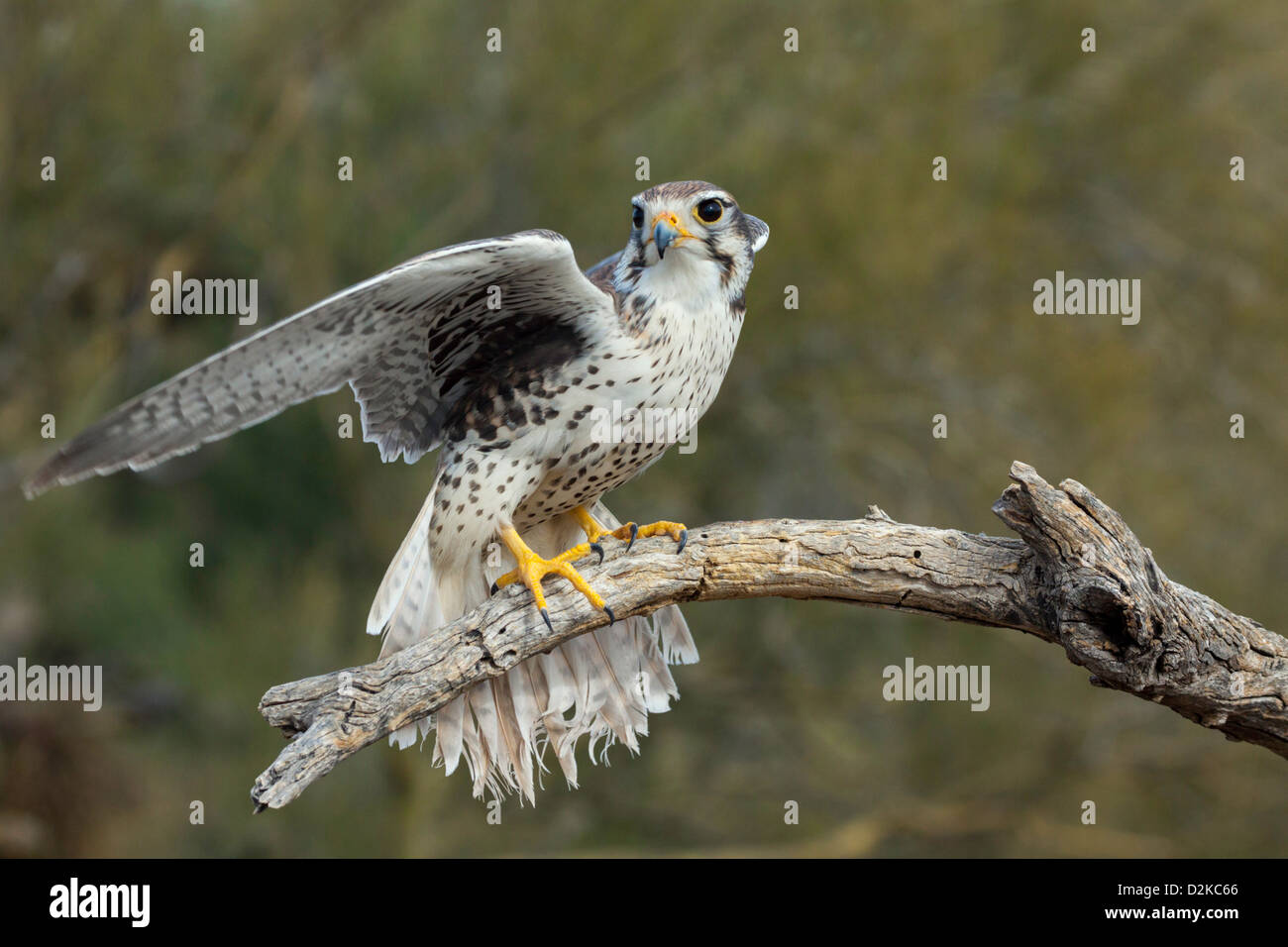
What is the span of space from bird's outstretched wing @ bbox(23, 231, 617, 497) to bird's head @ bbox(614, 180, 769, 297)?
16 centimetres

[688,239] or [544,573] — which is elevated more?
[688,239]

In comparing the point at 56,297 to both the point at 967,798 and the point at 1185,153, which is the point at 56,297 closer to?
the point at 967,798

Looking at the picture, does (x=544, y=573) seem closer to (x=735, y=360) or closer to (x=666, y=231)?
(x=666, y=231)

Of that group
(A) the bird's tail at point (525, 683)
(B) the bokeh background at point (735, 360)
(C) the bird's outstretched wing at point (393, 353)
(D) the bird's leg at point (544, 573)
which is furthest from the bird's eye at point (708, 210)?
(B) the bokeh background at point (735, 360)

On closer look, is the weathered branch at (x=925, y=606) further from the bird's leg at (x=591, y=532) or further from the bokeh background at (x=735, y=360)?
the bokeh background at (x=735, y=360)

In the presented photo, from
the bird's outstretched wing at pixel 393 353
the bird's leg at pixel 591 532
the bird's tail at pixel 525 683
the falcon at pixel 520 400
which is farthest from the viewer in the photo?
the bird's tail at pixel 525 683

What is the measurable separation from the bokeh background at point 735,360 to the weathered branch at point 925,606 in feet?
14.3

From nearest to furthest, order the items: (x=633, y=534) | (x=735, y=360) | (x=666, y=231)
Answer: (x=666, y=231), (x=633, y=534), (x=735, y=360)

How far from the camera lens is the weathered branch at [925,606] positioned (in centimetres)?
280

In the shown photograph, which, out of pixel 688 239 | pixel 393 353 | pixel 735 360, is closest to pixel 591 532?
pixel 393 353

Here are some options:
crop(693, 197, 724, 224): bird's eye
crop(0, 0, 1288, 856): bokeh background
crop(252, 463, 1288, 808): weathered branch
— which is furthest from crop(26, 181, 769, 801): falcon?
crop(0, 0, 1288, 856): bokeh background

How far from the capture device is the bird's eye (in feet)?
10.4

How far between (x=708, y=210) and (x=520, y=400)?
0.67 m

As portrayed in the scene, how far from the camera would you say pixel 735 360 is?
7.99 m
